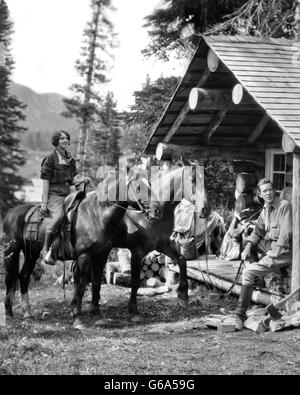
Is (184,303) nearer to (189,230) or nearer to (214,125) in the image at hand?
(189,230)

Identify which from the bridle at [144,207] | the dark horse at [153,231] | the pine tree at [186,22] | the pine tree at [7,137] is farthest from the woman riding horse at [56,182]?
the pine tree at [7,137]

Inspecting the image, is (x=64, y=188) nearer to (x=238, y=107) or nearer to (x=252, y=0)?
(x=238, y=107)

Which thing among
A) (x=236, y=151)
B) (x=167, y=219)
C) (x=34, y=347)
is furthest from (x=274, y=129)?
(x=34, y=347)

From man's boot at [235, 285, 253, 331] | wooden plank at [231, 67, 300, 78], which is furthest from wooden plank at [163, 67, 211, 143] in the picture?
man's boot at [235, 285, 253, 331]

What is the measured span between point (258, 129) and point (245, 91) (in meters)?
2.50

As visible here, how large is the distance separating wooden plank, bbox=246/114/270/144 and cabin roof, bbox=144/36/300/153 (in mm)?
35

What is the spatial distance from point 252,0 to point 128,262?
7759mm

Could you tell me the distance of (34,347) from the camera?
7.01m

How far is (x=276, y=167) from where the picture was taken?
11.5 metres

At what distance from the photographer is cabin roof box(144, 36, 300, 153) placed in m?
8.30

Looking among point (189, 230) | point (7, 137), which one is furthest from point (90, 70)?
point (189, 230)

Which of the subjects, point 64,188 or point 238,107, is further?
point 238,107

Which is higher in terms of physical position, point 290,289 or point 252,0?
point 252,0

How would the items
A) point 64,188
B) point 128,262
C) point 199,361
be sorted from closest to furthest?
point 199,361, point 64,188, point 128,262
